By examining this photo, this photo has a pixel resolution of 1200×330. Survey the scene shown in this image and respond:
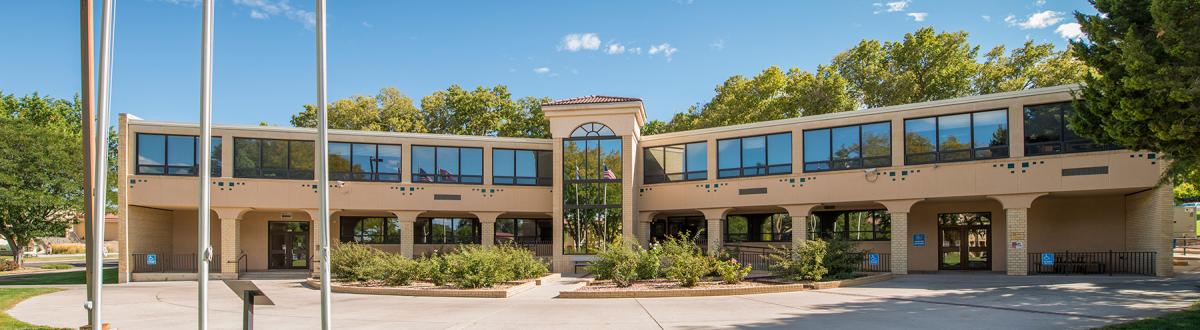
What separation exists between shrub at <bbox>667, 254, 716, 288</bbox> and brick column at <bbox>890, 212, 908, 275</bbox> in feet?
29.8

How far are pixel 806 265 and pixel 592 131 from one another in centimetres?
1191

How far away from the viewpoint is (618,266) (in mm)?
19016

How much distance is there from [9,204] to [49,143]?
3490 millimetres

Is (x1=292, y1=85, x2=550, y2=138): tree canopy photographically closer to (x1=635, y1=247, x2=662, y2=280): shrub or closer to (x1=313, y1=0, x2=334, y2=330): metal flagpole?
(x1=635, y1=247, x2=662, y2=280): shrub

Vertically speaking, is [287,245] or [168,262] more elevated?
[287,245]

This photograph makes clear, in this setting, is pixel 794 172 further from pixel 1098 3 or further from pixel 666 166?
pixel 1098 3

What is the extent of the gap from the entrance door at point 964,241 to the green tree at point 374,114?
97.0 feet

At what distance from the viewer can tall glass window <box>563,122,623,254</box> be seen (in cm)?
2892

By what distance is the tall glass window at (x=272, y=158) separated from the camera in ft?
91.1

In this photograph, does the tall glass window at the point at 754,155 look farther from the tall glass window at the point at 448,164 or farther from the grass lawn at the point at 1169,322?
the grass lawn at the point at 1169,322

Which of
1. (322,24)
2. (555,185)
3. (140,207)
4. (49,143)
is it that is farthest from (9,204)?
(322,24)

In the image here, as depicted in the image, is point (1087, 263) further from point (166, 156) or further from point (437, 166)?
point (166, 156)

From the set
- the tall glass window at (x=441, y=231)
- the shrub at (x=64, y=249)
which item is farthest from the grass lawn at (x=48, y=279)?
the shrub at (x=64, y=249)

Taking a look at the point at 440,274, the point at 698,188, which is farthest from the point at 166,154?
the point at 698,188
